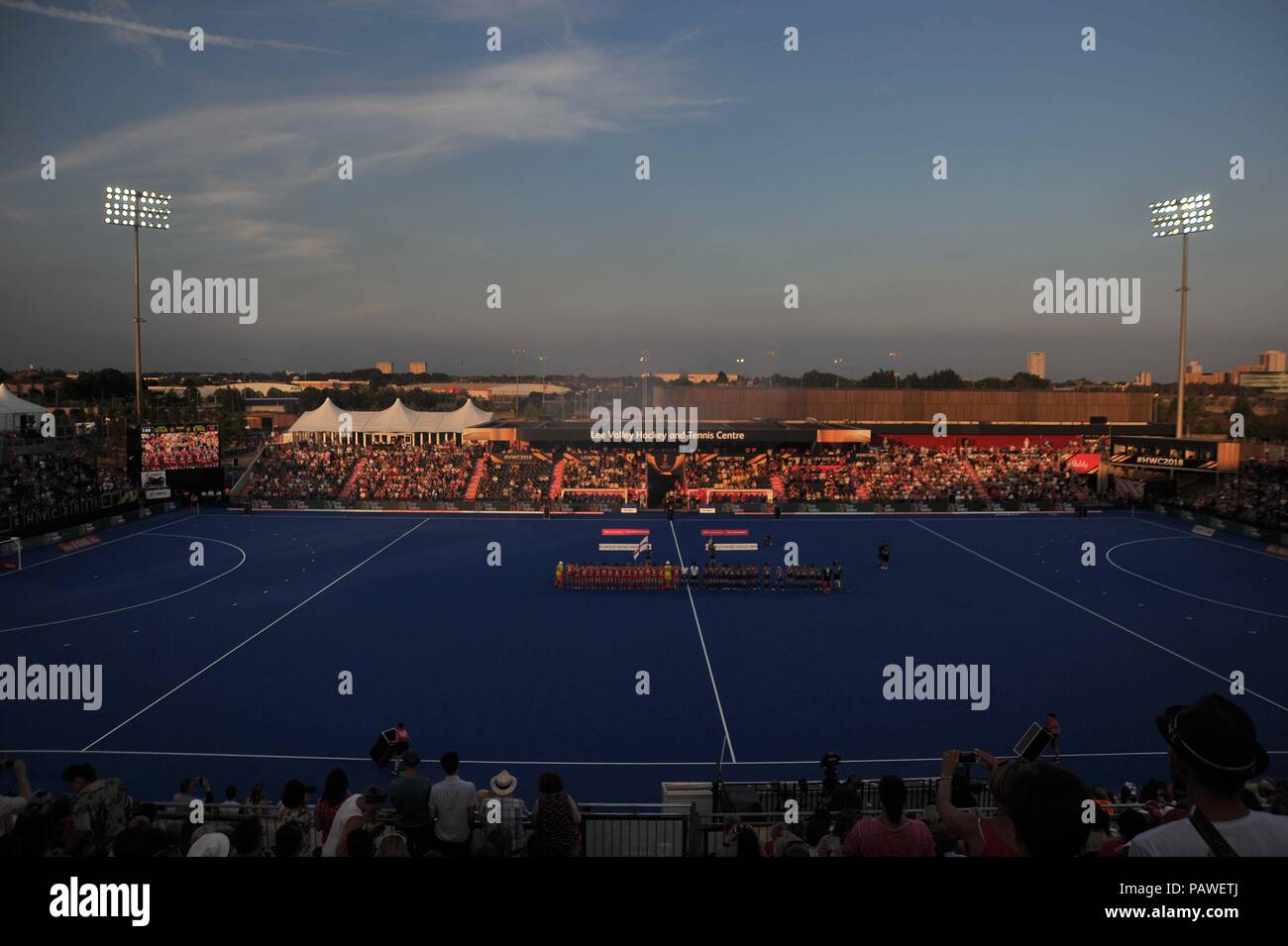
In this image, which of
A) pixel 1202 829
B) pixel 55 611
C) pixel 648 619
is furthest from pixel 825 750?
pixel 55 611

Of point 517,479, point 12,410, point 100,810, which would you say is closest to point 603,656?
point 100,810

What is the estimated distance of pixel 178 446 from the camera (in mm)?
44281

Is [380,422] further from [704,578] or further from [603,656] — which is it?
[603,656]

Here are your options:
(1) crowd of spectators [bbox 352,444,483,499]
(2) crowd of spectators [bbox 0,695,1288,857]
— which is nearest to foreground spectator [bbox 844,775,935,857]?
(2) crowd of spectators [bbox 0,695,1288,857]

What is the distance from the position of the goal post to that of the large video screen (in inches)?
497

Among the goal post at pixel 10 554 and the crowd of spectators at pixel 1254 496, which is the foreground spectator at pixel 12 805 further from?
the crowd of spectators at pixel 1254 496

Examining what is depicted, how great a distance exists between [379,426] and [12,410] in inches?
872

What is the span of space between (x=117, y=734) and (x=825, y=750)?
13.4 meters

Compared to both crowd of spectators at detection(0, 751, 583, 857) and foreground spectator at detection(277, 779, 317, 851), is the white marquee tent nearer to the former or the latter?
foreground spectator at detection(277, 779, 317, 851)

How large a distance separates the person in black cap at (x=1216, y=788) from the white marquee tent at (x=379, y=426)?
60849mm
